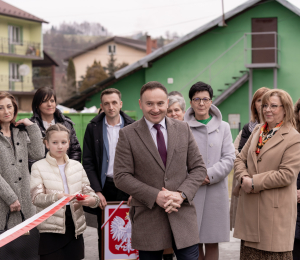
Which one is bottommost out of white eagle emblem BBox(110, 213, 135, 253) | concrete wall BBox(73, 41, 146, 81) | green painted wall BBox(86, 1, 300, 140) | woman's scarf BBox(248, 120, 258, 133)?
white eagle emblem BBox(110, 213, 135, 253)

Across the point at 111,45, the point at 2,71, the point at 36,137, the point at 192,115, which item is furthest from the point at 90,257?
the point at 111,45

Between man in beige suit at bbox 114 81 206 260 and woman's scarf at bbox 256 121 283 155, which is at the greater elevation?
woman's scarf at bbox 256 121 283 155

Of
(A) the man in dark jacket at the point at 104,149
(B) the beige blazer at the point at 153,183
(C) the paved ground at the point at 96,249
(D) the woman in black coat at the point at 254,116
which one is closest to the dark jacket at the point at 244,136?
(D) the woman in black coat at the point at 254,116

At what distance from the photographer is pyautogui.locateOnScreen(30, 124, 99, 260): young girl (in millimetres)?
4102

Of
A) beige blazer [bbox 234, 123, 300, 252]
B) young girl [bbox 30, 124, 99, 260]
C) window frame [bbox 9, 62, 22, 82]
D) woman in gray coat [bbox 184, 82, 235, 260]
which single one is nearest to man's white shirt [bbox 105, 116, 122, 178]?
young girl [bbox 30, 124, 99, 260]

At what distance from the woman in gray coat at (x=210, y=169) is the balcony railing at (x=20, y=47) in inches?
1630

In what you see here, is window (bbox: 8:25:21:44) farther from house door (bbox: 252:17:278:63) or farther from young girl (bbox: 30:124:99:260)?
young girl (bbox: 30:124:99:260)

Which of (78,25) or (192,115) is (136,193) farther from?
(78,25)

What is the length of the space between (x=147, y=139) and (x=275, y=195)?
55.7 inches

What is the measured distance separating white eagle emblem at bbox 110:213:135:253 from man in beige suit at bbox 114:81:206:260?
116cm

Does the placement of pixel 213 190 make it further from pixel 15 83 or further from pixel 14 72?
pixel 14 72

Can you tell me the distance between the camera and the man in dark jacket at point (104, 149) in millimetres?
5008

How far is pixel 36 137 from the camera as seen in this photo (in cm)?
474

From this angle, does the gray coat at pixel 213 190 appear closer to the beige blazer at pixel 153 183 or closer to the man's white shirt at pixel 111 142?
the man's white shirt at pixel 111 142
